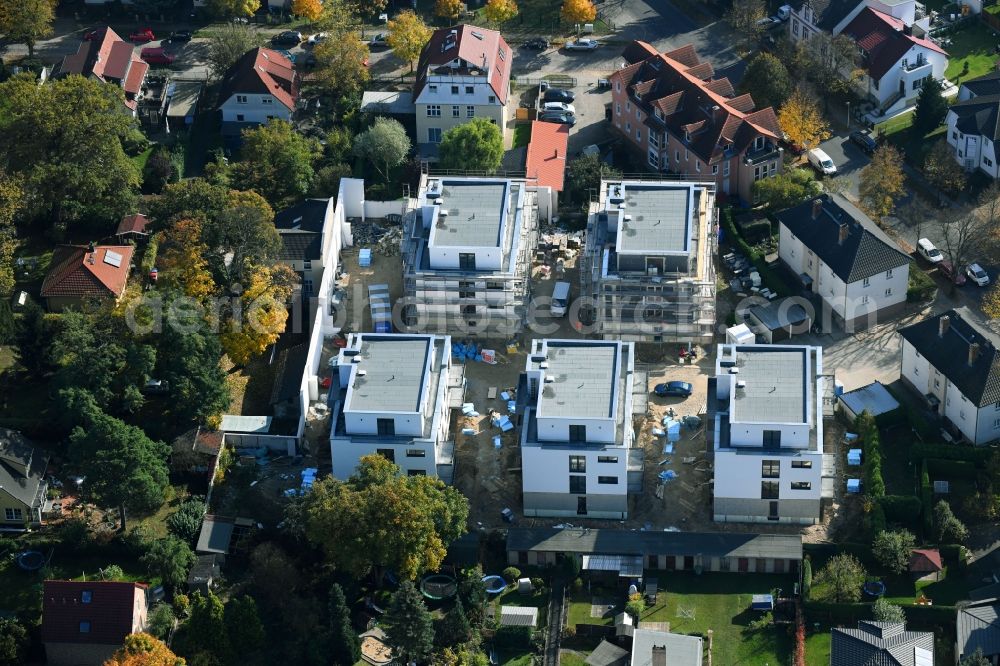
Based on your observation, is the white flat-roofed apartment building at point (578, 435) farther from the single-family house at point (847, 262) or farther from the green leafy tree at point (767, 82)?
the green leafy tree at point (767, 82)

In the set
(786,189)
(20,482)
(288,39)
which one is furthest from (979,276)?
(20,482)

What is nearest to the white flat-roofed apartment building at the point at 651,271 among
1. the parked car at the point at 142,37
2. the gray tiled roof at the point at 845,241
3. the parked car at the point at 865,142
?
the gray tiled roof at the point at 845,241

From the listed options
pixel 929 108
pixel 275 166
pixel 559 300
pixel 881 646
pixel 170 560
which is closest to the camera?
pixel 881 646

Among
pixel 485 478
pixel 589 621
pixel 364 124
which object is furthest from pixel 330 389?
pixel 364 124

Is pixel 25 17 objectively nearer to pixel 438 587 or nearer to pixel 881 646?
pixel 438 587

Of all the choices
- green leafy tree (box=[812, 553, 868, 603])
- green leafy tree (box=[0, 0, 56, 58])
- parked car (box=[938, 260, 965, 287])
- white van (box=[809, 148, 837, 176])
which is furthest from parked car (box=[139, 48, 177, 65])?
green leafy tree (box=[812, 553, 868, 603])

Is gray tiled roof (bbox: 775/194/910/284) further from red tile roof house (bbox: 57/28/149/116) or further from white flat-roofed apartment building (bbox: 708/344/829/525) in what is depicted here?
red tile roof house (bbox: 57/28/149/116)

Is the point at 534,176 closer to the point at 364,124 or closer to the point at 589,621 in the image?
the point at 364,124
